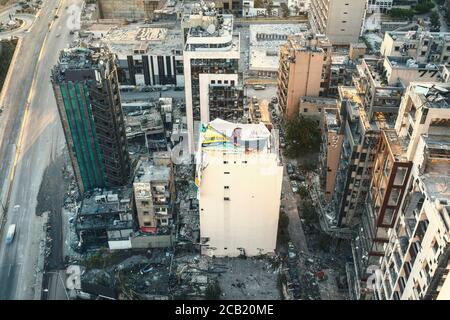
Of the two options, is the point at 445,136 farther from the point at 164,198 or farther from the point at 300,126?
the point at 300,126

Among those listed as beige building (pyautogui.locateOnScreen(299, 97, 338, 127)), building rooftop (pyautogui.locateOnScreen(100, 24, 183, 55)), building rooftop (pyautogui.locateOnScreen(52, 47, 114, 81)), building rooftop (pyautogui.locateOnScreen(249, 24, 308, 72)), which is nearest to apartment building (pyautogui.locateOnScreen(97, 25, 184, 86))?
building rooftop (pyautogui.locateOnScreen(100, 24, 183, 55))

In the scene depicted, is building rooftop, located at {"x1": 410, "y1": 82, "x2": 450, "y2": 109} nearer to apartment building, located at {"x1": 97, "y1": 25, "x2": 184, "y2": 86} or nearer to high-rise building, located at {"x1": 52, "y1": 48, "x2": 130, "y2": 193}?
high-rise building, located at {"x1": 52, "y1": 48, "x2": 130, "y2": 193}

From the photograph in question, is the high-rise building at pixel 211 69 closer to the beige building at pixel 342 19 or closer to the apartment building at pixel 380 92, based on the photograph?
the apartment building at pixel 380 92

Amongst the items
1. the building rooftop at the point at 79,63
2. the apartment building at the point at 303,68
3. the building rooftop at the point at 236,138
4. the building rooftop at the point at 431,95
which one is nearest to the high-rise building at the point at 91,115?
the building rooftop at the point at 79,63

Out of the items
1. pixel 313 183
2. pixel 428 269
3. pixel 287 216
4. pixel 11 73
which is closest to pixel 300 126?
pixel 313 183

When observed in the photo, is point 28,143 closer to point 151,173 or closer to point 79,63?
point 79,63

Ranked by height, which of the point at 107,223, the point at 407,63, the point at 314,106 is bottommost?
the point at 107,223

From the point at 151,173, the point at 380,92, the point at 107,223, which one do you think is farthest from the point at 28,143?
the point at 380,92
